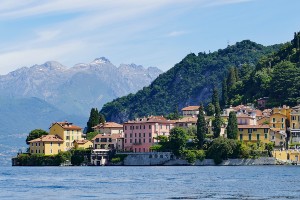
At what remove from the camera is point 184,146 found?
456 ft

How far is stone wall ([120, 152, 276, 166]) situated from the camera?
136m

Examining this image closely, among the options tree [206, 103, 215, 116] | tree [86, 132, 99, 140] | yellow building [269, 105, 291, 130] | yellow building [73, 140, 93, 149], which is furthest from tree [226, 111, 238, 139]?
tree [86, 132, 99, 140]

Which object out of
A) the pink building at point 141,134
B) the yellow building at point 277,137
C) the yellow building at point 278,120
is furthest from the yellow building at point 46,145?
the yellow building at point 277,137

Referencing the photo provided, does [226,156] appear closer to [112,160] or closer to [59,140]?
[112,160]

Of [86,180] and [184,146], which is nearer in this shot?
[86,180]

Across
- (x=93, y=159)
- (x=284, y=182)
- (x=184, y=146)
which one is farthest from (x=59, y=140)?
(x=284, y=182)

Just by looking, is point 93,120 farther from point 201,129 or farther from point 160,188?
point 160,188

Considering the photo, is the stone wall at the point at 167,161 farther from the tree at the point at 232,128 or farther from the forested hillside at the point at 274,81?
the forested hillside at the point at 274,81

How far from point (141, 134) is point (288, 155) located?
88.3 feet

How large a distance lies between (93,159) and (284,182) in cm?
6619

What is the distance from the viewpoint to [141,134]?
153m

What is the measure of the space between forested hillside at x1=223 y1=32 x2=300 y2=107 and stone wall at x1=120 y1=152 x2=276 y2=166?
→ 96.7 feet

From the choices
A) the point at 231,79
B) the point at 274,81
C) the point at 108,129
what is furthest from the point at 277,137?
the point at 231,79

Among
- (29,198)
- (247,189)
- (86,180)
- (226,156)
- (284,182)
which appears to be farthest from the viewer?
(226,156)
